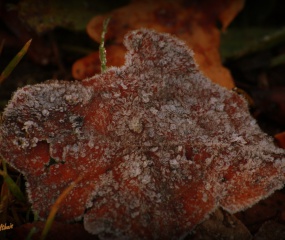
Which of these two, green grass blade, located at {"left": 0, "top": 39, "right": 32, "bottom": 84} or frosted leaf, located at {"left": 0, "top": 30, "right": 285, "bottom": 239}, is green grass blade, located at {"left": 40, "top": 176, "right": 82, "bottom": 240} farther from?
green grass blade, located at {"left": 0, "top": 39, "right": 32, "bottom": 84}

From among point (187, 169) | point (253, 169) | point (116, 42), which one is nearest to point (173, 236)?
point (187, 169)

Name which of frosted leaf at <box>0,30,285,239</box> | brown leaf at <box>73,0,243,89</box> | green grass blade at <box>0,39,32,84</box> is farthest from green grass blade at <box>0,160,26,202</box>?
brown leaf at <box>73,0,243,89</box>

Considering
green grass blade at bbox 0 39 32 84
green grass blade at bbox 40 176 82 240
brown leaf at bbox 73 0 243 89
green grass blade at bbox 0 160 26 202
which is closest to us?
green grass blade at bbox 40 176 82 240

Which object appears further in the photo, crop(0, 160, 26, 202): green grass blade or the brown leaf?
the brown leaf

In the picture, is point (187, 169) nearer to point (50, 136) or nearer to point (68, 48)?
point (50, 136)

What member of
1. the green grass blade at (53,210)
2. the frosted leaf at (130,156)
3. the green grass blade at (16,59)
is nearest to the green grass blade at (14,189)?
the frosted leaf at (130,156)

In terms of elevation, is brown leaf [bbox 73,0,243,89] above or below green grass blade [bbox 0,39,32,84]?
above

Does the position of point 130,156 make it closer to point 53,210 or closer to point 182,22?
point 53,210

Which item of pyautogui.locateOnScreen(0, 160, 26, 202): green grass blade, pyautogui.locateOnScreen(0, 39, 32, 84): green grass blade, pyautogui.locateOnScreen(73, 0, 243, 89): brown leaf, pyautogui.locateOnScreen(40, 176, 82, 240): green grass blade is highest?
pyautogui.locateOnScreen(73, 0, 243, 89): brown leaf
